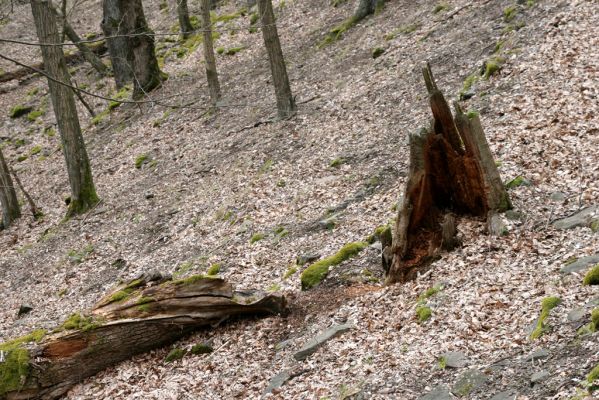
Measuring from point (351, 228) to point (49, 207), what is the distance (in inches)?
392

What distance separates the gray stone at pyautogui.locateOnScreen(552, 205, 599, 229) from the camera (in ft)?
26.3

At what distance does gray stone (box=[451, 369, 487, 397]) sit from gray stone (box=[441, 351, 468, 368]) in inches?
8.0

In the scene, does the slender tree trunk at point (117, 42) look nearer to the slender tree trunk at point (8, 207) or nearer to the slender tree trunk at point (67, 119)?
the slender tree trunk at point (67, 119)

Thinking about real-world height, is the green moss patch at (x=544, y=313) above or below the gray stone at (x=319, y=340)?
above

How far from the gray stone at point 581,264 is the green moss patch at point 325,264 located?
10.0 feet

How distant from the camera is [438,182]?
8961mm

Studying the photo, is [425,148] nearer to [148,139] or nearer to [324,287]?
[324,287]

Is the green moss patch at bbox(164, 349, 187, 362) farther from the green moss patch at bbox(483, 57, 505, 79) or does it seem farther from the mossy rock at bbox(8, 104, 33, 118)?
the mossy rock at bbox(8, 104, 33, 118)

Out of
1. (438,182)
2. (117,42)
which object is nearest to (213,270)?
(438,182)

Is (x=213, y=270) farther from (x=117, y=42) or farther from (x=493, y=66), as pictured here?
(x=117, y=42)

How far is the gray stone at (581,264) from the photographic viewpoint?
719cm

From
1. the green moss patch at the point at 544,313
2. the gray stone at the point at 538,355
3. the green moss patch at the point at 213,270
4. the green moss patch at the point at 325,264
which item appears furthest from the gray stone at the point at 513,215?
the green moss patch at the point at 213,270

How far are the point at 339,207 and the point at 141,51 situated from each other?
12316mm

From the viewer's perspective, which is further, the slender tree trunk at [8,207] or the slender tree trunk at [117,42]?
the slender tree trunk at [117,42]
